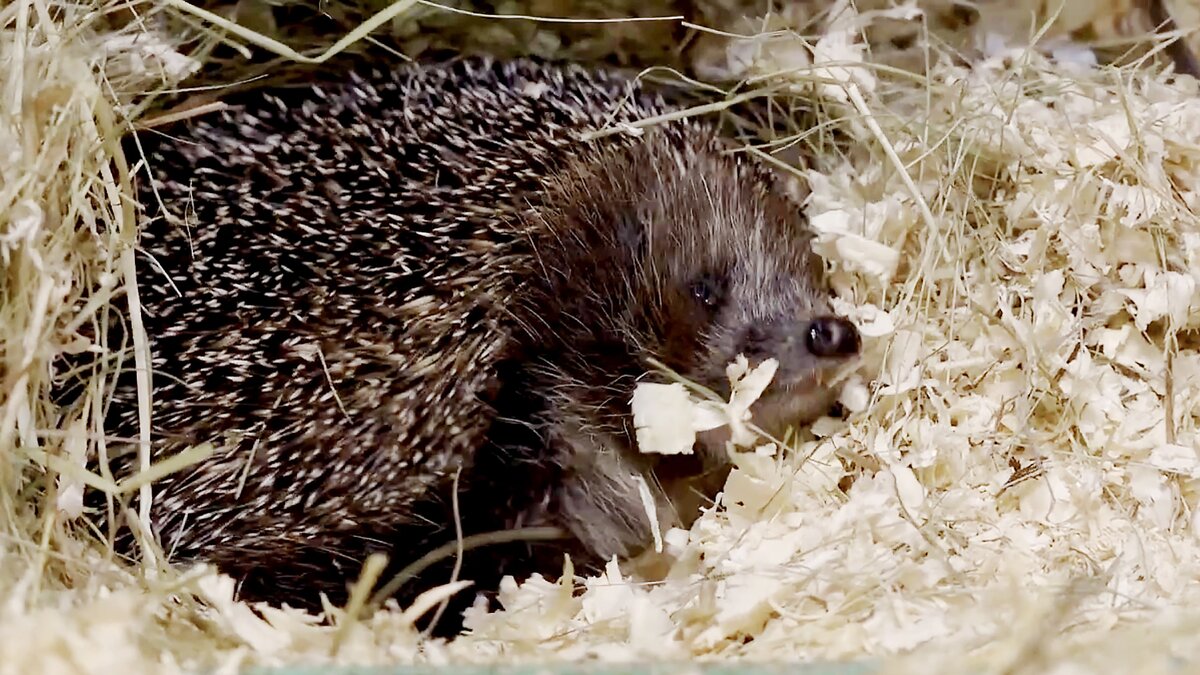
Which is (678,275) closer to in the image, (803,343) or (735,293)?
(735,293)

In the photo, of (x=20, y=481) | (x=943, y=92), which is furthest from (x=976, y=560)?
(x=20, y=481)

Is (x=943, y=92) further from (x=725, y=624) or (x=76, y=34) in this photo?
(x=76, y=34)

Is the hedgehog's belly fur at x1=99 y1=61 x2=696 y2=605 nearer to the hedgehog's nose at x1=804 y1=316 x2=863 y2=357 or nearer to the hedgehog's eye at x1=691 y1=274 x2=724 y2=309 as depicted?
the hedgehog's eye at x1=691 y1=274 x2=724 y2=309

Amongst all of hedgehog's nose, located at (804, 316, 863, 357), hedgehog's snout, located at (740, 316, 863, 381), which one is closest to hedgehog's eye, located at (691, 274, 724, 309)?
hedgehog's snout, located at (740, 316, 863, 381)

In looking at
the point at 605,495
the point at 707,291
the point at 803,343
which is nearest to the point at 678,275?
the point at 707,291

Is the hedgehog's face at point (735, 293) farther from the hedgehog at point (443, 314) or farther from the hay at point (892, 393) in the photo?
the hay at point (892, 393)

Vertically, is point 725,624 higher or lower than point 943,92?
lower

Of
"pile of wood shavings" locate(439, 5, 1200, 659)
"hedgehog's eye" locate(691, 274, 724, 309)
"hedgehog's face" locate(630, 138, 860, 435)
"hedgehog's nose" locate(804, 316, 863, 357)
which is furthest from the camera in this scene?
"hedgehog's eye" locate(691, 274, 724, 309)
